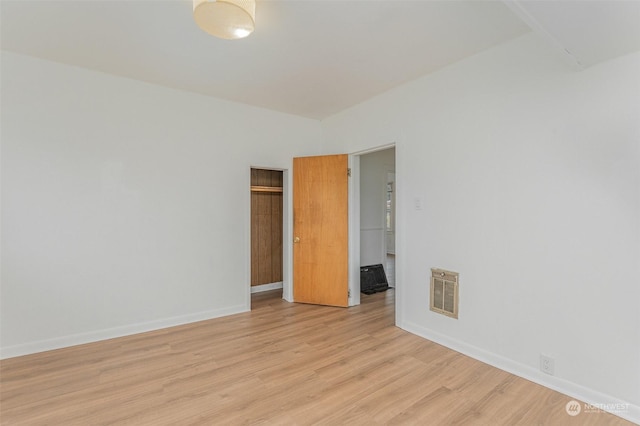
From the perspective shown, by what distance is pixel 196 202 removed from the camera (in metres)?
3.59

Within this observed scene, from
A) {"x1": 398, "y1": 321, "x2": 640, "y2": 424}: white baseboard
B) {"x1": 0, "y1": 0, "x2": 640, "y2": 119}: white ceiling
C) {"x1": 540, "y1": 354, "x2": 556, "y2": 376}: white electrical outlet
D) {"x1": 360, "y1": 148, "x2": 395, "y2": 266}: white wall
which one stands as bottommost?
{"x1": 398, "y1": 321, "x2": 640, "y2": 424}: white baseboard

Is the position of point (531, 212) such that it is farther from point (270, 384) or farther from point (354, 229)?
point (270, 384)

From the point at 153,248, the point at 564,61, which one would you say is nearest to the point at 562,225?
the point at 564,61

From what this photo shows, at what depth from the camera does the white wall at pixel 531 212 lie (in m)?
1.90

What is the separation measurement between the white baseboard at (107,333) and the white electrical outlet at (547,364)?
3.20 m

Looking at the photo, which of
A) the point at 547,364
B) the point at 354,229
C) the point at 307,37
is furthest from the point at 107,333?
the point at 547,364

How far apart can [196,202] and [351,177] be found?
81.5 inches

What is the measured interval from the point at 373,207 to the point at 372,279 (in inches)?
52.2

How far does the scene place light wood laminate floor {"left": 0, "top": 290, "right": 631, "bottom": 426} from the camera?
74.0 inches

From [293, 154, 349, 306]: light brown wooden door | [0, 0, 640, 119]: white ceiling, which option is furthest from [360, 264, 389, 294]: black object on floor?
[0, 0, 640, 119]: white ceiling

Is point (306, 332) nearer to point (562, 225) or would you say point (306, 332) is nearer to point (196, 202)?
point (196, 202)

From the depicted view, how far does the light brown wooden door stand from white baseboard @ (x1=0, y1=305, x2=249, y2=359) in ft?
3.37

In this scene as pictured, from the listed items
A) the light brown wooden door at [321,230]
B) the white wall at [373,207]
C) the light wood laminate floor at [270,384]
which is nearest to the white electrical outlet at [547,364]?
the light wood laminate floor at [270,384]

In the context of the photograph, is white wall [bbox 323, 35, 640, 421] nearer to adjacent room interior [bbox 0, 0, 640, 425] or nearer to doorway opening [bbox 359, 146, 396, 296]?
adjacent room interior [bbox 0, 0, 640, 425]
